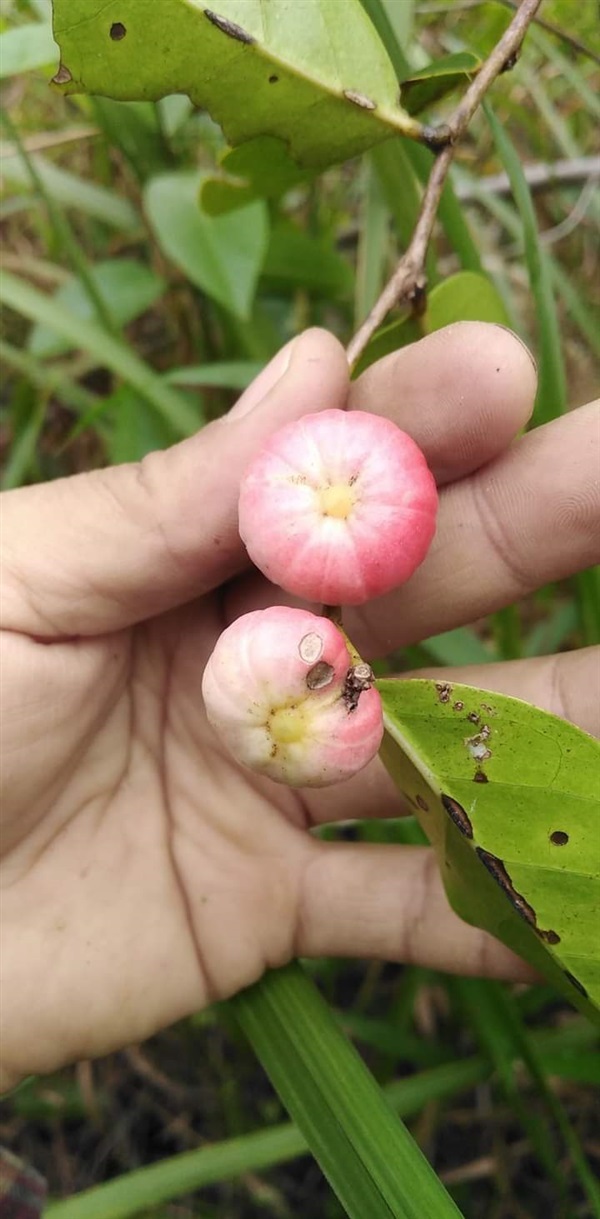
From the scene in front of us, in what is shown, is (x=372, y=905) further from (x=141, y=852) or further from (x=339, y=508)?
(x=339, y=508)

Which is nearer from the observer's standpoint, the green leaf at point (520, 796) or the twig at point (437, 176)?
the green leaf at point (520, 796)

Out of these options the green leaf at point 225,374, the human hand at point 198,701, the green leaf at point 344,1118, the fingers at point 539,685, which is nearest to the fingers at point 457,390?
the human hand at point 198,701

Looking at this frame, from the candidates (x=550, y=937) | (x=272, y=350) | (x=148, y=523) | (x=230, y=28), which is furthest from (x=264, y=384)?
(x=272, y=350)

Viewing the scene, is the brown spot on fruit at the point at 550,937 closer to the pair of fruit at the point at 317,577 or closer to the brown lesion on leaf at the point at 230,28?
the pair of fruit at the point at 317,577

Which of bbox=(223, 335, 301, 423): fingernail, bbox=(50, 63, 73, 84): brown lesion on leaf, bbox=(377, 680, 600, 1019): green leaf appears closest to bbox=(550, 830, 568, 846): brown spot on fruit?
bbox=(377, 680, 600, 1019): green leaf

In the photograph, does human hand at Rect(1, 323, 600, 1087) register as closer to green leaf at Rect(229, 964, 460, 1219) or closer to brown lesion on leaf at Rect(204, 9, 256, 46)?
green leaf at Rect(229, 964, 460, 1219)

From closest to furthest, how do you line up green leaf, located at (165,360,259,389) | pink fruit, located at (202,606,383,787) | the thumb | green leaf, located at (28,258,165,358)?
pink fruit, located at (202,606,383,787) < the thumb < green leaf, located at (165,360,259,389) < green leaf, located at (28,258,165,358)

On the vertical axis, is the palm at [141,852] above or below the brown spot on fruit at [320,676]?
below
